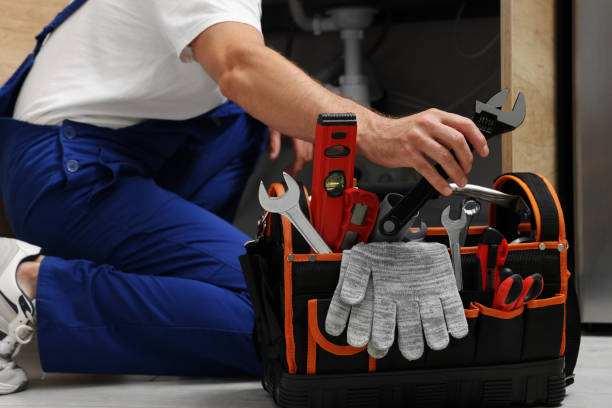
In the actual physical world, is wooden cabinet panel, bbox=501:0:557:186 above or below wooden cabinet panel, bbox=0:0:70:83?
below

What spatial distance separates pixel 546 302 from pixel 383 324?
0.68ft

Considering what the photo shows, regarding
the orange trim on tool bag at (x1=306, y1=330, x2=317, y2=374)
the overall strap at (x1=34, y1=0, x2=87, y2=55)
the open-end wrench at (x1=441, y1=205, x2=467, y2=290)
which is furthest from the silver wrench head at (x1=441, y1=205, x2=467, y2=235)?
the overall strap at (x1=34, y1=0, x2=87, y2=55)

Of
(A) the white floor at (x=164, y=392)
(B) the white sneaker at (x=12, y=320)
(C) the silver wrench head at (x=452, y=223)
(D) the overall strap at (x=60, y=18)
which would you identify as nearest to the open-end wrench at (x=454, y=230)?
(C) the silver wrench head at (x=452, y=223)

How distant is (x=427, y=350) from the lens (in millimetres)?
745

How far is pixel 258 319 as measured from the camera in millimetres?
832

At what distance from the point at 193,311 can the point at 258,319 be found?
0.57ft

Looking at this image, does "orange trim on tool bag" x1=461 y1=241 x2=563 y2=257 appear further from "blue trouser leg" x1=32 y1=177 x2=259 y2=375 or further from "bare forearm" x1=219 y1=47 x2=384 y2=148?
"blue trouser leg" x1=32 y1=177 x2=259 y2=375

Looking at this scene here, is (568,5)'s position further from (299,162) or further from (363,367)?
(363,367)

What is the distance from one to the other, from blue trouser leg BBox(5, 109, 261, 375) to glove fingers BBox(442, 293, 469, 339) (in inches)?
14.2

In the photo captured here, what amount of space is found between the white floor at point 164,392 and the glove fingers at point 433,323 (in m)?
0.23

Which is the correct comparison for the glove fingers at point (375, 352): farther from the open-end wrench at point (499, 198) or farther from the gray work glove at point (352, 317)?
the open-end wrench at point (499, 198)

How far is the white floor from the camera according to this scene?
859 mm

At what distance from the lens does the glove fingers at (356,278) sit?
69 centimetres

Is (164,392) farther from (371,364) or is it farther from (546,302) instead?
(546,302)
